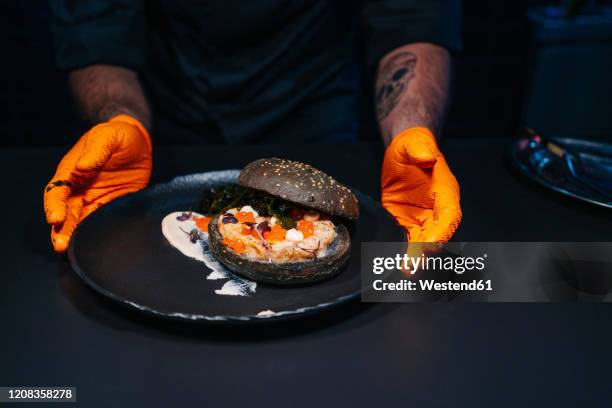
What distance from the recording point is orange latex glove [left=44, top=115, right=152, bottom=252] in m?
1.44

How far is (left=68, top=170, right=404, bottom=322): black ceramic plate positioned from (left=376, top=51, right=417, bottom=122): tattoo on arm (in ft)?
1.60

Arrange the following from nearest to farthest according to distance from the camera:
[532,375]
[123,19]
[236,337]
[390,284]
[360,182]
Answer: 1. [532,375]
2. [236,337]
3. [390,284]
4. [360,182]
5. [123,19]

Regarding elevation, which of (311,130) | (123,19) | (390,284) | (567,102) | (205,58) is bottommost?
(567,102)

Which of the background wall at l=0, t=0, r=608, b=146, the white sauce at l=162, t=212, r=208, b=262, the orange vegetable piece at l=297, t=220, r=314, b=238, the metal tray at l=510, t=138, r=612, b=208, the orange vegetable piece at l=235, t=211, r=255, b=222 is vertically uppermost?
the orange vegetable piece at l=235, t=211, r=255, b=222

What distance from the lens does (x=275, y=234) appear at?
1412 mm

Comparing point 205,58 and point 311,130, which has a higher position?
point 205,58

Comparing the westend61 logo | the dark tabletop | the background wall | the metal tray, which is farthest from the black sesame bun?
the background wall

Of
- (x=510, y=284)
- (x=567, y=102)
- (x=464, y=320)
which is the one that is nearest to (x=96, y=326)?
(x=464, y=320)

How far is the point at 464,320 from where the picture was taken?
4.09 ft

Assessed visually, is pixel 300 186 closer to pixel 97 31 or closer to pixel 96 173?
pixel 96 173

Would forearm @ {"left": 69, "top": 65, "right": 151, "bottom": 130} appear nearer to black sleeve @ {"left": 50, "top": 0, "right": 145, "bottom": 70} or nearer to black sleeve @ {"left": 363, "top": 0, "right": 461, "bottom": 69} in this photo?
black sleeve @ {"left": 50, "top": 0, "right": 145, "bottom": 70}

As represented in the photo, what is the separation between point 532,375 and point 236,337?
61 cm

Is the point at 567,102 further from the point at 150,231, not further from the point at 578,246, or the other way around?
the point at 150,231

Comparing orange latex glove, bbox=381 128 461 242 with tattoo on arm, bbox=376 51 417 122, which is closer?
orange latex glove, bbox=381 128 461 242
